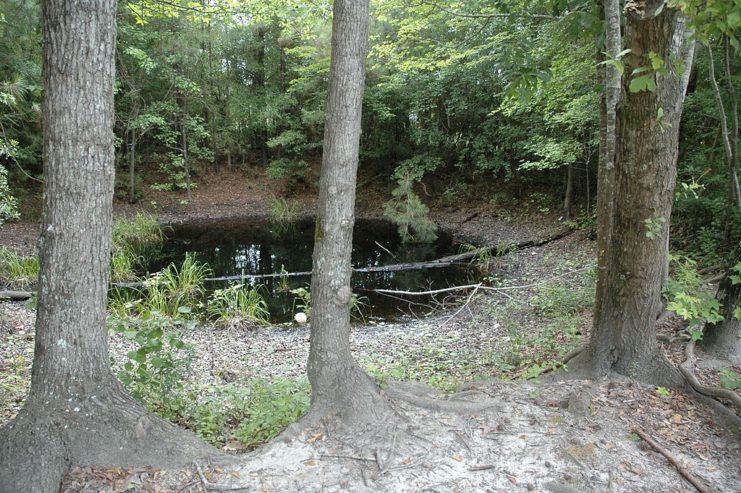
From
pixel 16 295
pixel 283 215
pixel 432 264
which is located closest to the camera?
pixel 16 295

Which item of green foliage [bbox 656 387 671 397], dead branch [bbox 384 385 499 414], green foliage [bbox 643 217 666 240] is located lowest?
dead branch [bbox 384 385 499 414]

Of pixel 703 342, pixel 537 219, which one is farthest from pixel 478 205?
pixel 703 342

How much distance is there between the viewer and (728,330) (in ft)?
12.9

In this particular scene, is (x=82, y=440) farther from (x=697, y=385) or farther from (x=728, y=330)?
(x=728, y=330)

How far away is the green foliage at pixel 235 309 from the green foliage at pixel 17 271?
3.29m

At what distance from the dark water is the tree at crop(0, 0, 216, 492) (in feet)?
18.2

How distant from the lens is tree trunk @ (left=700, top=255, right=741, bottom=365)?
12.7ft

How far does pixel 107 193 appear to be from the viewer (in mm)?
2604

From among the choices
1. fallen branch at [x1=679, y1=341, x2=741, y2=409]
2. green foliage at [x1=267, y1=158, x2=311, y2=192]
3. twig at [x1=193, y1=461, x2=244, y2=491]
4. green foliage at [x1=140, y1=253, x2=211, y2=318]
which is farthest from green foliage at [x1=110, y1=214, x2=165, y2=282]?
fallen branch at [x1=679, y1=341, x2=741, y2=409]

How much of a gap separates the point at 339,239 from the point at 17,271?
828cm

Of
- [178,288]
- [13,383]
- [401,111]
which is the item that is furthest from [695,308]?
[401,111]

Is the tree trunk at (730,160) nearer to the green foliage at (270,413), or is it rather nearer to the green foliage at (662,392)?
the green foliage at (662,392)

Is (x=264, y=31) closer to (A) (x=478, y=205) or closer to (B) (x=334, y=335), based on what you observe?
(A) (x=478, y=205)

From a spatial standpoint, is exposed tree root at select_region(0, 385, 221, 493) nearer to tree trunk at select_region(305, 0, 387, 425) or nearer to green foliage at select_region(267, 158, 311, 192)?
tree trunk at select_region(305, 0, 387, 425)
